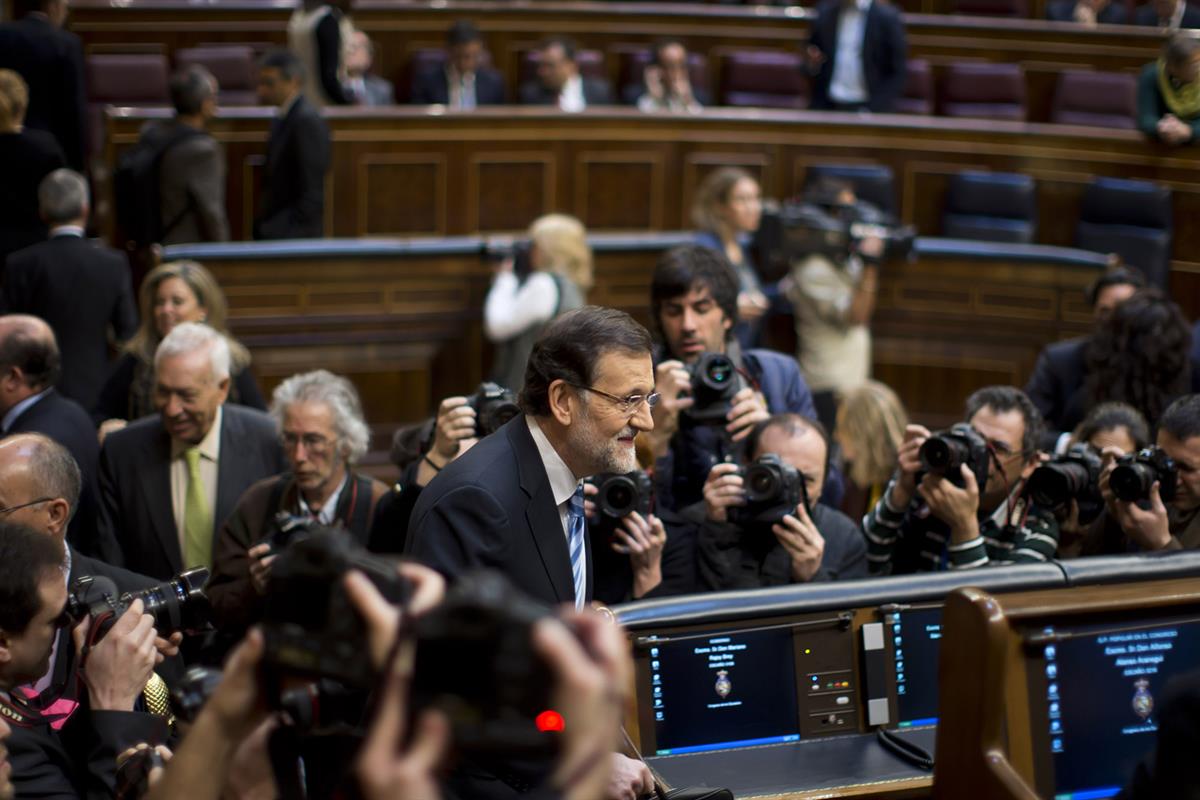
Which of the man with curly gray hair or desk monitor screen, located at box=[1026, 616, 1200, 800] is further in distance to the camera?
the man with curly gray hair

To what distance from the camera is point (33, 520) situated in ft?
10.4

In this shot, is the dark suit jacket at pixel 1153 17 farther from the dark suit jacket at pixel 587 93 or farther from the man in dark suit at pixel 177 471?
the man in dark suit at pixel 177 471

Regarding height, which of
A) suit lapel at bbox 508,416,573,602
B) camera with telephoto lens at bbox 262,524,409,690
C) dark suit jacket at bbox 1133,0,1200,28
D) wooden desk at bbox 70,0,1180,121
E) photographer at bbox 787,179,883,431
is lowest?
photographer at bbox 787,179,883,431

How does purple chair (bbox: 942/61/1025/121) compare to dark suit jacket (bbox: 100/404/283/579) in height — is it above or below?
above

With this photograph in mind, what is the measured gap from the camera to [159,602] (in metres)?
2.67

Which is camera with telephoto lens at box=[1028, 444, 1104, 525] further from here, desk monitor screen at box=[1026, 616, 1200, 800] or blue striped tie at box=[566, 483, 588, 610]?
blue striped tie at box=[566, 483, 588, 610]

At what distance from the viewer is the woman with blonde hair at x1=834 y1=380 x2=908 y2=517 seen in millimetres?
4727

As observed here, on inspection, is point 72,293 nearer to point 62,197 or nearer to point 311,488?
point 62,197

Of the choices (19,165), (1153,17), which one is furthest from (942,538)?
(1153,17)

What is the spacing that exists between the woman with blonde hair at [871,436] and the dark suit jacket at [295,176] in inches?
122

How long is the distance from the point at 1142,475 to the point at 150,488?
2.46 meters

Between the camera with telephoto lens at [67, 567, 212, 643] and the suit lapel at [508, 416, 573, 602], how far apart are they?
610 mm

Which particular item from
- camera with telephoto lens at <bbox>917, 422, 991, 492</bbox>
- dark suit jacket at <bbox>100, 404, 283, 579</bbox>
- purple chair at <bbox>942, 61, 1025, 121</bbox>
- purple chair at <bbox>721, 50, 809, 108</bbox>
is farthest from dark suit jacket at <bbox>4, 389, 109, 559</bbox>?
purple chair at <bbox>942, 61, 1025, 121</bbox>

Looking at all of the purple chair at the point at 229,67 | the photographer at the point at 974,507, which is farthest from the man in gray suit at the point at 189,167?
the photographer at the point at 974,507
